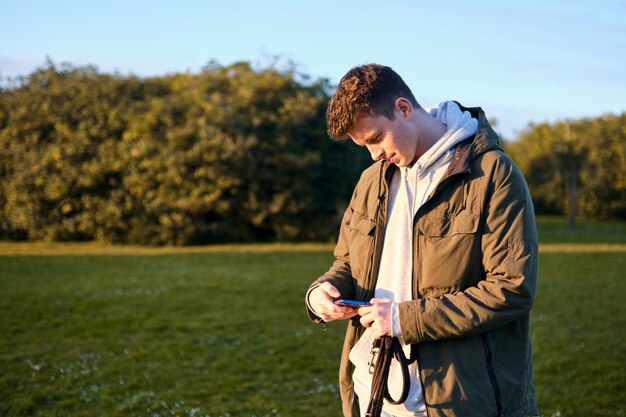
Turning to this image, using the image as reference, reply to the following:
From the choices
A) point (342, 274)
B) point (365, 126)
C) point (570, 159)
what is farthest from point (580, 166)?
point (365, 126)

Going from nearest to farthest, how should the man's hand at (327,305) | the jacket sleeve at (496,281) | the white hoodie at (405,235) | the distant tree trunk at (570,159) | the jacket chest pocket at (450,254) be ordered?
the jacket sleeve at (496,281) → the jacket chest pocket at (450,254) → the white hoodie at (405,235) → the man's hand at (327,305) → the distant tree trunk at (570,159)

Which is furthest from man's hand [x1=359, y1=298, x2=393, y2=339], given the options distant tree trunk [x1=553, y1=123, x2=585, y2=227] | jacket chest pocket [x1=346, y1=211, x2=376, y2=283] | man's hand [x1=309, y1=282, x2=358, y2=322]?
distant tree trunk [x1=553, y1=123, x2=585, y2=227]

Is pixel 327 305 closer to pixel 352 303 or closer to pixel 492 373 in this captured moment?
pixel 352 303

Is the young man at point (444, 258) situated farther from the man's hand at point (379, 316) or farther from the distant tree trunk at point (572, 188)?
the distant tree trunk at point (572, 188)

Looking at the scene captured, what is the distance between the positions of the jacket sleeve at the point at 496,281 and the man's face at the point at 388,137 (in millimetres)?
373

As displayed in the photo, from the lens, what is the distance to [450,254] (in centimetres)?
270

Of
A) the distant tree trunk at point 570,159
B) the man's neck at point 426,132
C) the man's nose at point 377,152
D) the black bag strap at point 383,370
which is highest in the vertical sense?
the distant tree trunk at point 570,159

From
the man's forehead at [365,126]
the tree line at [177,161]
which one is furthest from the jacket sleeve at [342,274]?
the tree line at [177,161]

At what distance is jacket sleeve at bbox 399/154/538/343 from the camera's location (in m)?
2.57

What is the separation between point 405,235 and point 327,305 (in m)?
0.48

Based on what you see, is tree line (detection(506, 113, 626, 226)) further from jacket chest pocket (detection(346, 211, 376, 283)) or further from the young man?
the young man

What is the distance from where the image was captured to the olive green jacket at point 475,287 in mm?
2590

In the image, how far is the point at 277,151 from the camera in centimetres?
2381

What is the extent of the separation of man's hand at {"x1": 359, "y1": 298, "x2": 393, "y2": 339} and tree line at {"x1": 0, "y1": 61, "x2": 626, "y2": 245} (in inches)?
809
